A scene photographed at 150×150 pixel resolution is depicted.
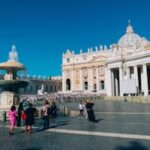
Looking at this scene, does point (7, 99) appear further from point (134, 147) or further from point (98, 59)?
point (98, 59)

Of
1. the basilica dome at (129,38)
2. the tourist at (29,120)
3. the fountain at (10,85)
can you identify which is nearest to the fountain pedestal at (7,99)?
the fountain at (10,85)

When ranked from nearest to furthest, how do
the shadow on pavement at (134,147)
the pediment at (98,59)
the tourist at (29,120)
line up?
1. the shadow on pavement at (134,147)
2. the tourist at (29,120)
3. the pediment at (98,59)

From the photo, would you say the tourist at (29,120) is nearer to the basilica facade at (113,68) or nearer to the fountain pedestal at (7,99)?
the fountain pedestal at (7,99)

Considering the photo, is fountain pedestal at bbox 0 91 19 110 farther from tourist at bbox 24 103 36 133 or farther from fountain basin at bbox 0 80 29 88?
tourist at bbox 24 103 36 133

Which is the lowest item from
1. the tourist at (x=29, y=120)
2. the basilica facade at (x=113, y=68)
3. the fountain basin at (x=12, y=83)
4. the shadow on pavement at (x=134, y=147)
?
the shadow on pavement at (x=134, y=147)

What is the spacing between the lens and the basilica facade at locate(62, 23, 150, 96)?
48750 millimetres

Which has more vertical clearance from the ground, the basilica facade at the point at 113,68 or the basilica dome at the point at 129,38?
the basilica dome at the point at 129,38

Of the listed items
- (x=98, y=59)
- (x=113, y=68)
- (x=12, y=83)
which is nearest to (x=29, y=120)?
(x=12, y=83)

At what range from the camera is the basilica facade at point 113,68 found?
160 ft

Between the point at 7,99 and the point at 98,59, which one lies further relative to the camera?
the point at 98,59

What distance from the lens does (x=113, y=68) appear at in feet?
187

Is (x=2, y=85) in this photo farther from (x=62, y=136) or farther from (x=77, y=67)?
(x=77, y=67)

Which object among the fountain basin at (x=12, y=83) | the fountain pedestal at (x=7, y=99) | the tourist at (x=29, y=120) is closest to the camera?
the tourist at (x=29, y=120)

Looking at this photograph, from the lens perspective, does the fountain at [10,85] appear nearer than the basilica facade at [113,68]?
Yes
